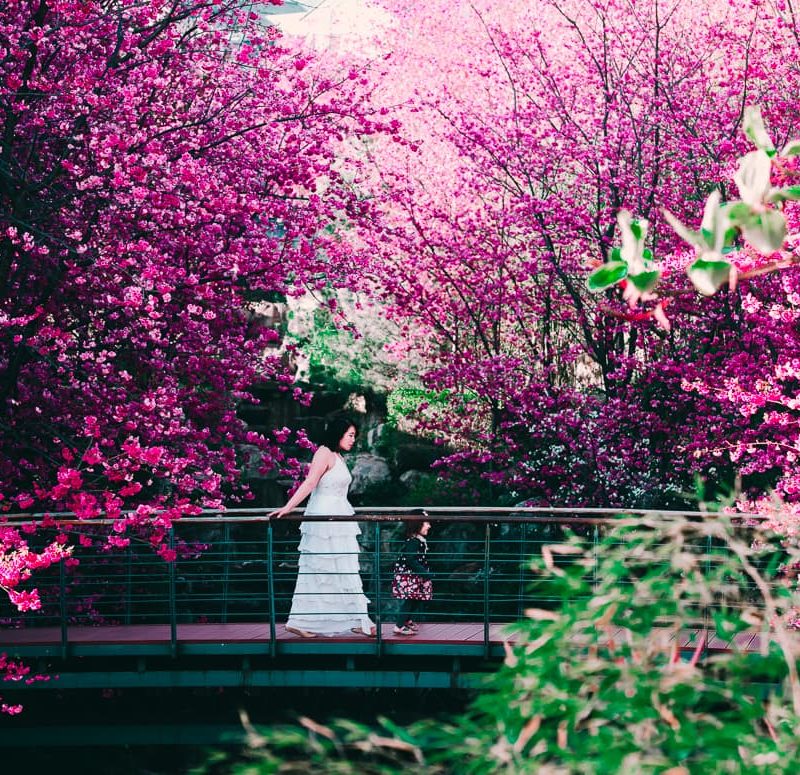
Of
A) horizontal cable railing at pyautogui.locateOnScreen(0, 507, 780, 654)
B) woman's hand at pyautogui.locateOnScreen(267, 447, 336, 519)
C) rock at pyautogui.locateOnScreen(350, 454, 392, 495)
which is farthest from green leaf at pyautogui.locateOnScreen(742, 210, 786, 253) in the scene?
rock at pyautogui.locateOnScreen(350, 454, 392, 495)

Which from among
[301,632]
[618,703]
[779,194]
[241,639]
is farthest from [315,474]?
[779,194]

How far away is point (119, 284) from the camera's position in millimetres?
9352

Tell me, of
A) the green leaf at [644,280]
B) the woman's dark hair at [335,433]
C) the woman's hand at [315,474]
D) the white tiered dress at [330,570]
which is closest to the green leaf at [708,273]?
the green leaf at [644,280]

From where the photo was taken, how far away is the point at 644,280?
2.44 metres

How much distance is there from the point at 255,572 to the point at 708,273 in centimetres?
829

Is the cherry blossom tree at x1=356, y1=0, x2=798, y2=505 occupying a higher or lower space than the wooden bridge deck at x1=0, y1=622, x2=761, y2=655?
higher

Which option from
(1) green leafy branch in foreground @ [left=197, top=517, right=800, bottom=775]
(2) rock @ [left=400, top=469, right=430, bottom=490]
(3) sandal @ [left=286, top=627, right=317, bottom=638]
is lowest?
(3) sandal @ [left=286, top=627, right=317, bottom=638]

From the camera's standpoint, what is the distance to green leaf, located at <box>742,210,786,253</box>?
231cm

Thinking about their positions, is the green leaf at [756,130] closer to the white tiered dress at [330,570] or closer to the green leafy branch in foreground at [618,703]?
the green leafy branch in foreground at [618,703]

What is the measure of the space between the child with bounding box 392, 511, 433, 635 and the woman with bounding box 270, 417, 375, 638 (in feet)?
0.86

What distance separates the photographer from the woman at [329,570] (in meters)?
8.54

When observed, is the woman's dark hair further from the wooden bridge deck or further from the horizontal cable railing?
the wooden bridge deck

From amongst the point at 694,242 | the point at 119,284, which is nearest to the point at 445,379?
the point at 119,284

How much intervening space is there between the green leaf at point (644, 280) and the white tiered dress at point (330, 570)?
6186 millimetres
